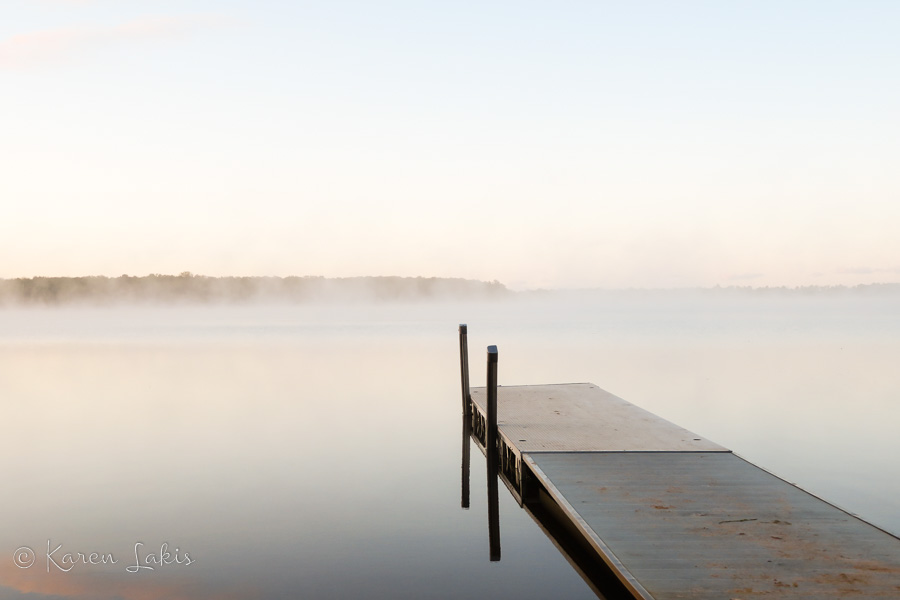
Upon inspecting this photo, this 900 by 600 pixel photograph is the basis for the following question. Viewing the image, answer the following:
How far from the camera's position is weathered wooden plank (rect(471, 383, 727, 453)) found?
8.53 meters

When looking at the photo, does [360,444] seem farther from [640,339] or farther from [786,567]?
[640,339]

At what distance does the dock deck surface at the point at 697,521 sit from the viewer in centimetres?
453

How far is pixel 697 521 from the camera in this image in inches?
225

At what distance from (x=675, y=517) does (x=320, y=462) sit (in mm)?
6804

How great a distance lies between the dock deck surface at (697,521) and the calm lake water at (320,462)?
0.82 meters

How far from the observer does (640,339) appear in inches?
1489

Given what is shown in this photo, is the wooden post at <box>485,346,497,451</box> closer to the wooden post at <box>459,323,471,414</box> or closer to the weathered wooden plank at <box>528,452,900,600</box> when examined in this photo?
the weathered wooden plank at <box>528,452,900,600</box>

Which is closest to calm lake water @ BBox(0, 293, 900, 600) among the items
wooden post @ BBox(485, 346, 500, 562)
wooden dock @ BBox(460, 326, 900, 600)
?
wooden post @ BBox(485, 346, 500, 562)

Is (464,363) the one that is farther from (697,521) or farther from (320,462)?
(697,521)

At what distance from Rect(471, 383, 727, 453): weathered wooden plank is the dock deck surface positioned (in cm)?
3

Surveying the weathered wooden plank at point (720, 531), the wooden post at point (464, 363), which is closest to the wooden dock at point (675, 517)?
the weathered wooden plank at point (720, 531)

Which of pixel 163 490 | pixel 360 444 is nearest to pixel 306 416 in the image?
pixel 360 444

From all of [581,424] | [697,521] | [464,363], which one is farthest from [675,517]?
[464,363]

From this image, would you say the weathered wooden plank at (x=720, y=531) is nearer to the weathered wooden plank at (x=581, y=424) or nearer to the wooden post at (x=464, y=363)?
the weathered wooden plank at (x=581, y=424)
